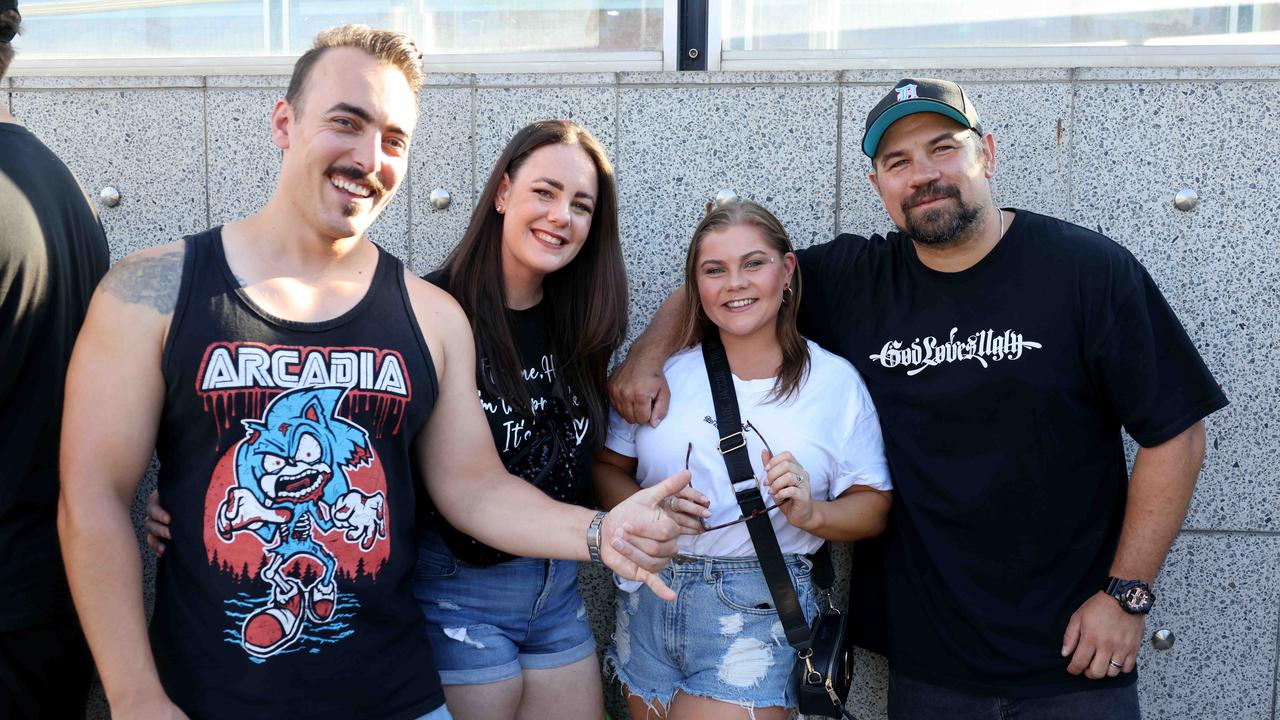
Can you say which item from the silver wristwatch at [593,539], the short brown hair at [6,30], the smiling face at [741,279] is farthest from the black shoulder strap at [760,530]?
the short brown hair at [6,30]

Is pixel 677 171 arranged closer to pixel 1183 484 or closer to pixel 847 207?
pixel 847 207

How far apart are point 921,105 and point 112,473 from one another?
2.34m

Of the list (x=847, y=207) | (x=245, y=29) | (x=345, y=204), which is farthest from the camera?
(x=245, y=29)

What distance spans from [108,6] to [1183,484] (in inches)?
164

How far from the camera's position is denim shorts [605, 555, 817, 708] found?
9.23ft

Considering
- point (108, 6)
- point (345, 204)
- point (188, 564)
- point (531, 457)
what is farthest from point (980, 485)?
point (108, 6)

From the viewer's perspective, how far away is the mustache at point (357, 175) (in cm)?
228

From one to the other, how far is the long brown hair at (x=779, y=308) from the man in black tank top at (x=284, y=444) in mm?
723

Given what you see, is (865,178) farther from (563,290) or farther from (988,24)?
(563,290)

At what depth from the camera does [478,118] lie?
358cm

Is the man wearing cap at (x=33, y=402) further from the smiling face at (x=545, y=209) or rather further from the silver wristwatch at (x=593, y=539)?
the silver wristwatch at (x=593, y=539)

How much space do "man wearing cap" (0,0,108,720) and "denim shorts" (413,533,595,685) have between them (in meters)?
0.93

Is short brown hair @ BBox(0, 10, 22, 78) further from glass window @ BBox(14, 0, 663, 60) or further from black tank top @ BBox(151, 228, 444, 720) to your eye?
glass window @ BBox(14, 0, 663, 60)

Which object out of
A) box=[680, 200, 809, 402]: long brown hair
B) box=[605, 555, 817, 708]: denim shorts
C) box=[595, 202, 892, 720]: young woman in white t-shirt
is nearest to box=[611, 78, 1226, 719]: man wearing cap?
box=[595, 202, 892, 720]: young woman in white t-shirt
